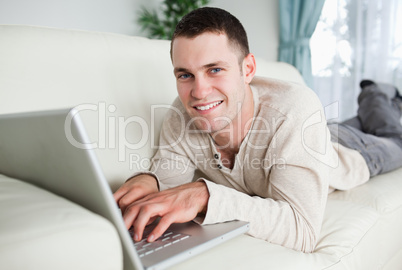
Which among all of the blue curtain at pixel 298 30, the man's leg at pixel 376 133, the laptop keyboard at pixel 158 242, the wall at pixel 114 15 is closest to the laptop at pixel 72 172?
the laptop keyboard at pixel 158 242

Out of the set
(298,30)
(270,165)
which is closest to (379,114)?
(270,165)

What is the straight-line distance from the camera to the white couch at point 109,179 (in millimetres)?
512

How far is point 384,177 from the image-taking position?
5.36 feet

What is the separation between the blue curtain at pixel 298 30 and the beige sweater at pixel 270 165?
2255mm

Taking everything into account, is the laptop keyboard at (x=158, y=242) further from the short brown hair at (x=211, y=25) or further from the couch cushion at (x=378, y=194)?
the couch cushion at (x=378, y=194)

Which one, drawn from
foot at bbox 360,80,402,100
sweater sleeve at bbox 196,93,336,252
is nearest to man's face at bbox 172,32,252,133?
sweater sleeve at bbox 196,93,336,252

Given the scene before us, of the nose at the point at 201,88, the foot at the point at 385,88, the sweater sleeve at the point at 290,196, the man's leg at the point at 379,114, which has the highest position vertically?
the nose at the point at 201,88

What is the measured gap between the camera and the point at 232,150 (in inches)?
48.0

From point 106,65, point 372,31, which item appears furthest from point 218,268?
point 372,31

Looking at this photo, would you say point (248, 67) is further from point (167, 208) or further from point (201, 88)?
point (167, 208)

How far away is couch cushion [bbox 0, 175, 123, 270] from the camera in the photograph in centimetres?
47

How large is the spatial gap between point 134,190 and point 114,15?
3.39 meters

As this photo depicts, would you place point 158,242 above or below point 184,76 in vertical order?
below

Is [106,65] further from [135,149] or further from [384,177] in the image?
[384,177]
